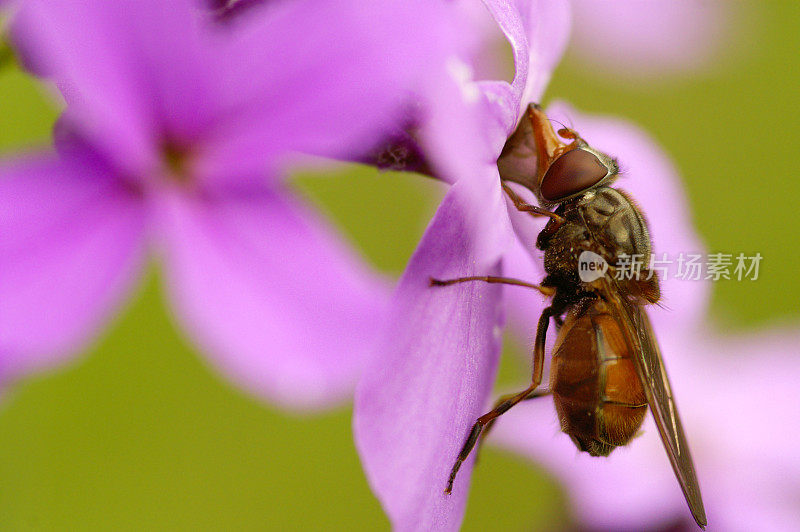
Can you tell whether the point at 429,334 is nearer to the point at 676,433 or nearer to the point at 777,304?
the point at 676,433

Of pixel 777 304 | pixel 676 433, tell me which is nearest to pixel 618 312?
pixel 676 433

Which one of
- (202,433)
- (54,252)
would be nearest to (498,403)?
(54,252)

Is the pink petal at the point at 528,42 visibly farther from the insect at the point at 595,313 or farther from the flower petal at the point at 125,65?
the flower petal at the point at 125,65

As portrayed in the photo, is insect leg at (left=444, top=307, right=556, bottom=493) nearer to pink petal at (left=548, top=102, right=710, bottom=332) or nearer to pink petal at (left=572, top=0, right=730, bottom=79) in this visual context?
pink petal at (left=548, top=102, right=710, bottom=332)

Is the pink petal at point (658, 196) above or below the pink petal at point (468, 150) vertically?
below

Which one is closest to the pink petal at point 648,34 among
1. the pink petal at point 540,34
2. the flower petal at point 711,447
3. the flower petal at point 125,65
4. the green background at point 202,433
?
the green background at point 202,433

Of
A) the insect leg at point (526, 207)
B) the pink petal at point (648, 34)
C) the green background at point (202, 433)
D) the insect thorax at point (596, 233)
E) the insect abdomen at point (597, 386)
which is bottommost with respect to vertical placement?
the green background at point (202, 433)
